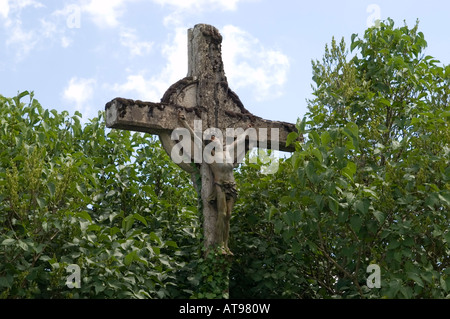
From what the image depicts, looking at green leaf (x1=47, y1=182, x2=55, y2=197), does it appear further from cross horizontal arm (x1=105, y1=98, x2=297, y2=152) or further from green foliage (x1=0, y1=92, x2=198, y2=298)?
cross horizontal arm (x1=105, y1=98, x2=297, y2=152)

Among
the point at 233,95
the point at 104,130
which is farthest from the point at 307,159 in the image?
the point at 104,130

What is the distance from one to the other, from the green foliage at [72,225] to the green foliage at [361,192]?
42.4 inches

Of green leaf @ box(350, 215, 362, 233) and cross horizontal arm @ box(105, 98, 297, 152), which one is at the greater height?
cross horizontal arm @ box(105, 98, 297, 152)

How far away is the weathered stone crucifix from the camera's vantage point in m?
8.31

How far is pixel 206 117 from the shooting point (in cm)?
887

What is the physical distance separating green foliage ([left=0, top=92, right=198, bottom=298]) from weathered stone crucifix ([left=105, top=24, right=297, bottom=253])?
0.68 meters

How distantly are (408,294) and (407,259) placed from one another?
712mm

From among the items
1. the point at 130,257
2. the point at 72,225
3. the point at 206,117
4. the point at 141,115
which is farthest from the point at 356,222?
the point at 72,225

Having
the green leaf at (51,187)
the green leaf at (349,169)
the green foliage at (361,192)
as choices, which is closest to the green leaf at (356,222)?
the green foliage at (361,192)

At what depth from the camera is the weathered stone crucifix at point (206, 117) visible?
8312 millimetres

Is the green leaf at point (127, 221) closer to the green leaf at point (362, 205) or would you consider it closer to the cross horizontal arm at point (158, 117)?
the cross horizontal arm at point (158, 117)

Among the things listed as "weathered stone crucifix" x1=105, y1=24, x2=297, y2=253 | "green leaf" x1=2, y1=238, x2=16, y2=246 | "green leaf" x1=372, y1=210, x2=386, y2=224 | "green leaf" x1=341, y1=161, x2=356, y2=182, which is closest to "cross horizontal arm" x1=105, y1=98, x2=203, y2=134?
"weathered stone crucifix" x1=105, y1=24, x2=297, y2=253

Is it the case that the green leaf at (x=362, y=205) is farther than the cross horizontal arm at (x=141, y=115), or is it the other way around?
the cross horizontal arm at (x=141, y=115)

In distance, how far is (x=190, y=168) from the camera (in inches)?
342
